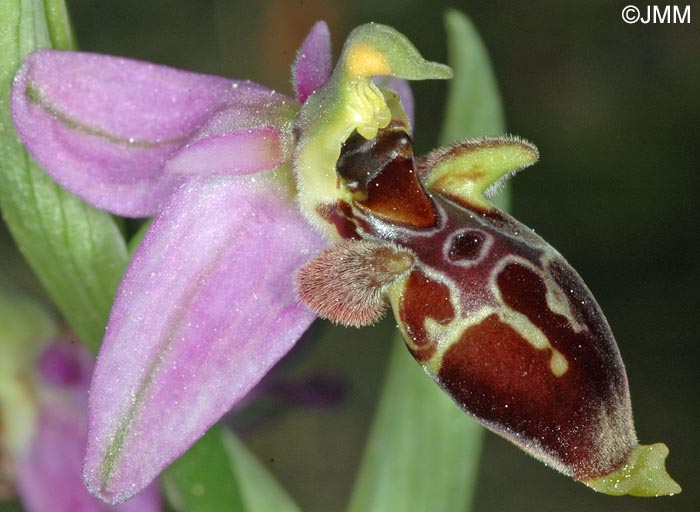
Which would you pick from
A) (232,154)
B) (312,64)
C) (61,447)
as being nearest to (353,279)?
(232,154)

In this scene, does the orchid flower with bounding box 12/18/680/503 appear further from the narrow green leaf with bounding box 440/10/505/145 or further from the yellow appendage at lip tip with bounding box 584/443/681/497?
the narrow green leaf with bounding box 440/10/505/145

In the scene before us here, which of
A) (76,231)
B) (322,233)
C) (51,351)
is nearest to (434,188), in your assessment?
(322,233)

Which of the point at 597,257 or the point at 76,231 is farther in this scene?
the point at 597,257

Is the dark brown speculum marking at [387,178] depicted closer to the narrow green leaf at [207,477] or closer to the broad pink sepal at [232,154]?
the broad pink sepal at [232,154]

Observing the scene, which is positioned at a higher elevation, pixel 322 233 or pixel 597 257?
pixel 322 233

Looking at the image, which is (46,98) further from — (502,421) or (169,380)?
(502,421)

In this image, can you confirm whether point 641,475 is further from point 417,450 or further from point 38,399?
point 38,399

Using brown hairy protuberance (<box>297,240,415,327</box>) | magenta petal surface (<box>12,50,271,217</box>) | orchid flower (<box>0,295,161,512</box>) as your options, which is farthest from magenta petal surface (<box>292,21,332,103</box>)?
orchid flower (<box>0,295,161,512</box>)

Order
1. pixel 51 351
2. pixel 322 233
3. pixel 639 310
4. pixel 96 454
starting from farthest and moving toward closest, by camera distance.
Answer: pixel 639 310, pixel 51 351, pixel 322 233, pixel 96 454

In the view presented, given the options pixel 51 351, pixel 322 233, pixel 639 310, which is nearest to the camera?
pixel 322 233
